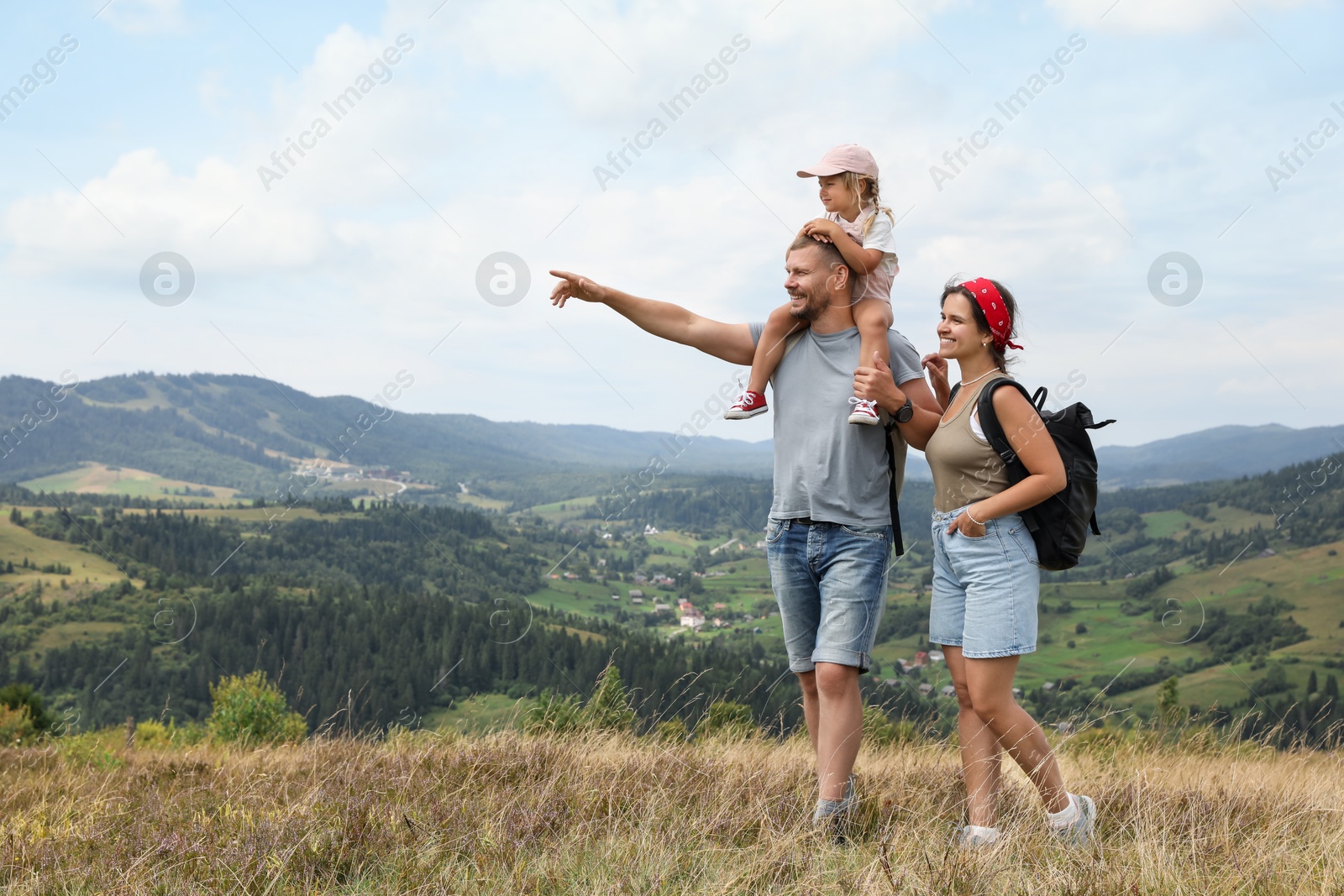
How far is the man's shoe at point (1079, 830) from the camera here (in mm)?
2846

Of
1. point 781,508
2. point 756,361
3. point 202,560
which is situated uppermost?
point 756,361

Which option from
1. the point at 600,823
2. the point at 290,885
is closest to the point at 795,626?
the point at 600,823

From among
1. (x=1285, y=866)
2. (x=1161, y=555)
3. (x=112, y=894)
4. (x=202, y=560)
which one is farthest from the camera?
(x=1161, y=555)

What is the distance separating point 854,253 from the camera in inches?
124

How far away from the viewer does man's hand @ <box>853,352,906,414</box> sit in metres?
2.97

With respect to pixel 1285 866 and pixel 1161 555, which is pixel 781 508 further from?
pixel 1161 555

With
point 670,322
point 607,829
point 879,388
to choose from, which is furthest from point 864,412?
point 607,829

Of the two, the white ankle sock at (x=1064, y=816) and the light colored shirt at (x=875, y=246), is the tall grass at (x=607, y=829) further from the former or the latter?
the light colored shirt at (x=875, y=246)

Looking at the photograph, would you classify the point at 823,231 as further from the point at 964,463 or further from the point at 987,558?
the point at 987,558

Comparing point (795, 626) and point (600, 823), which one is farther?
point (795, 626)

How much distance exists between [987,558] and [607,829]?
5.40 ft

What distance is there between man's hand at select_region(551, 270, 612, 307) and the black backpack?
5.17 ft

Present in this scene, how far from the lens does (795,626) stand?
3.28 m

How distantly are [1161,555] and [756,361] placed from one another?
159104mm
